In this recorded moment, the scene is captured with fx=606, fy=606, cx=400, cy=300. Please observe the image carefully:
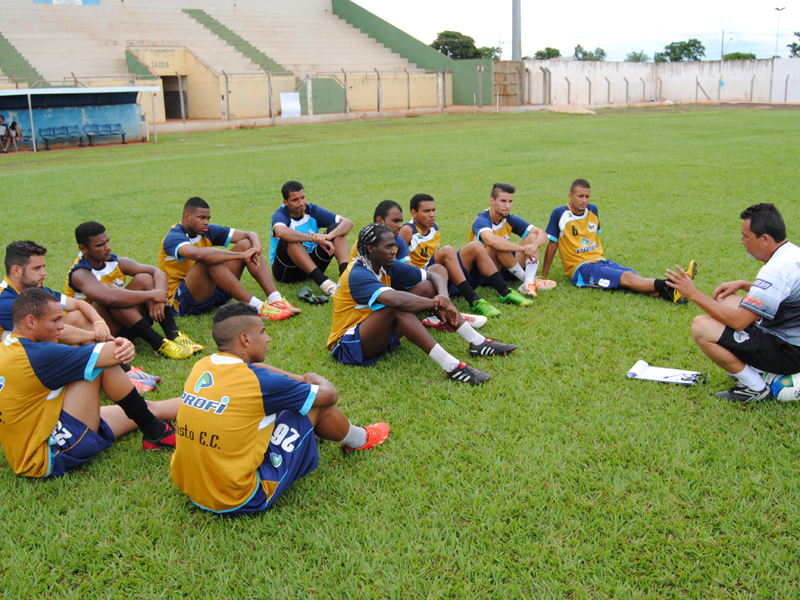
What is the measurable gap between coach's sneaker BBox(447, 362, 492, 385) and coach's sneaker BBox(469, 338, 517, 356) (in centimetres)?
46

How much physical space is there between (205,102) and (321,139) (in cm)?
1540

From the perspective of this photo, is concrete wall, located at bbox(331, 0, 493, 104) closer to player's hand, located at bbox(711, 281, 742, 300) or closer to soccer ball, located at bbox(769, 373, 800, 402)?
player's hand, located at bbox(711, 281, 742, 300)

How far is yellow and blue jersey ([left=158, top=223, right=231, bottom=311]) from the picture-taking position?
6.78 meters

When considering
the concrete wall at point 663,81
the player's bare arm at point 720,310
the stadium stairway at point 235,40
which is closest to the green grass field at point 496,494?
→ the player's bare arm at point 720,310

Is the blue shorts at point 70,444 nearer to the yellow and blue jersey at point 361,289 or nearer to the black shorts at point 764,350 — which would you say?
the yellow and blue jersey at point 361,289

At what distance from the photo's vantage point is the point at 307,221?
313 inches

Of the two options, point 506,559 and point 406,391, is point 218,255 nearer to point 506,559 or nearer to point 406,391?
point 406,391

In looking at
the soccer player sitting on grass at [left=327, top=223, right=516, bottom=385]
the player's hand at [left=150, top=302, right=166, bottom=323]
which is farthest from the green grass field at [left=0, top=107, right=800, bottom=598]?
the player's hand at [left=150, top=302, right=166, bottom=323]

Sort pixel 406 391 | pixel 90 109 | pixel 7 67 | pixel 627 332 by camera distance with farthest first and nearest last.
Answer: pixel 7 67, pixel 90 109, pixel 627 332, pixel 406 391

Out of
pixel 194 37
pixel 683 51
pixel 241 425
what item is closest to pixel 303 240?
pixel 241 425

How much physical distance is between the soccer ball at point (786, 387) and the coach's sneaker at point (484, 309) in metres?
2.76

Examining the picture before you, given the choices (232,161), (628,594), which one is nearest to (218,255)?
(628,594)

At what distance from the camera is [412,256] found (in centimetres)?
714

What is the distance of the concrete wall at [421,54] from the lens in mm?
48750
